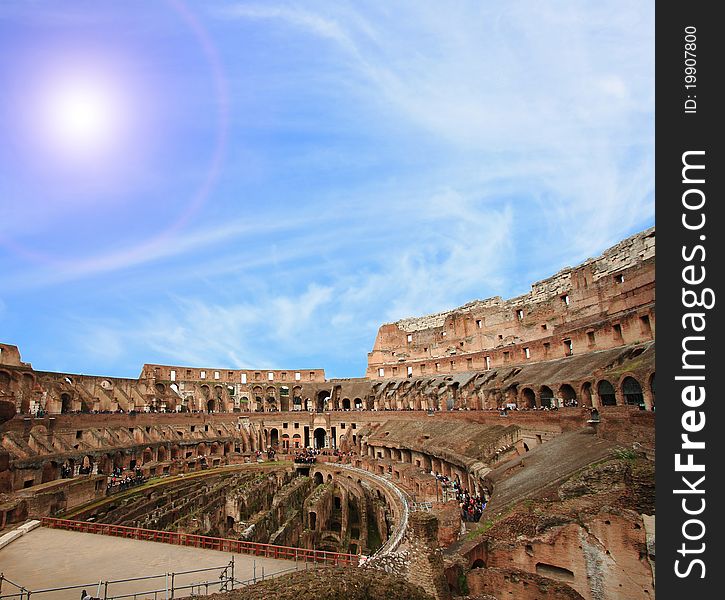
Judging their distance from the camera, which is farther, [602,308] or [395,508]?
[602,308]

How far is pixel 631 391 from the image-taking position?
68.8 ft

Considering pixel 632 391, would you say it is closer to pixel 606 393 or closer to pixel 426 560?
pixel 606 393

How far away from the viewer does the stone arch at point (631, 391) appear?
67.6 ft

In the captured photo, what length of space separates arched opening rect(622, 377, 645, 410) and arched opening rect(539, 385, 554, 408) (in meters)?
6.38

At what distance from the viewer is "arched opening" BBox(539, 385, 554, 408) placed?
27.8 m

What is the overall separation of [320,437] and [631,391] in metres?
39.4

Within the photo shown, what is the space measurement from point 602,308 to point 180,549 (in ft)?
110

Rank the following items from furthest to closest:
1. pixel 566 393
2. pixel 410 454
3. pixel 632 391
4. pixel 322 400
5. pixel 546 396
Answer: pixel 322 400 < pixel 410 454 < pixel 546 396 < pixel 566 393 < pixel 632 391

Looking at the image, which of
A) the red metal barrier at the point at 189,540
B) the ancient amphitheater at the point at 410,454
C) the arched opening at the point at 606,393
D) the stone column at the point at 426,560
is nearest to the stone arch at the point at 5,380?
the ancient amphitheater at the point at 410,454

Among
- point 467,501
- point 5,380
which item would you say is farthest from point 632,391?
point 5,380

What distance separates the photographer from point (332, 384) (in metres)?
57.8

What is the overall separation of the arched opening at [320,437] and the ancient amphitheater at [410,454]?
390 millimetres
